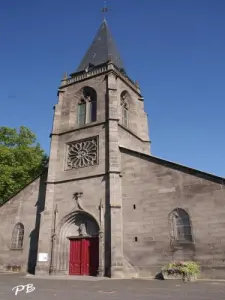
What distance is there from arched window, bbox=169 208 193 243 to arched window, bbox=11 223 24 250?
10.7m

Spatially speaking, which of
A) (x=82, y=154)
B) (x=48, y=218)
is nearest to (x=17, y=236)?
(x=48, y=218)

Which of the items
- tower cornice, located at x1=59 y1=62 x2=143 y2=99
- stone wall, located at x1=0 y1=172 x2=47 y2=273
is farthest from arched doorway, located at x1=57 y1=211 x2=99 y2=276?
tower cornice, located at x1=59 y1=62 x2=143 y2=99

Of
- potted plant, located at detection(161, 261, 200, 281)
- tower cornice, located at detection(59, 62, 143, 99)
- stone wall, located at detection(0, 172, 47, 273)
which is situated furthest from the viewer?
tower cornice, located at detection(59, 62, 143, 99)

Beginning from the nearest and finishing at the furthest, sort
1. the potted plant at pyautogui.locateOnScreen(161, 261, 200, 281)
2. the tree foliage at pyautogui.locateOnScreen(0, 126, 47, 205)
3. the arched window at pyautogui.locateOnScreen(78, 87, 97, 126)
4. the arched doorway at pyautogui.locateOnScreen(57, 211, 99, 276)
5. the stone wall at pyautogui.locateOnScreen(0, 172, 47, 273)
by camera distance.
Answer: the potted plant at pyautogui.locateOnScreen(161, 261, 200, 281) < the arched doorway at pyautogui.locateOnScreen(57, 211, 99, 276) < the stone wall at pyautogui.locateOnScreen(0, 172, 47, 273) < the arched window at pyautogui.locateOnScreen(78, 87, 97, 126) < the tree foliage at pyautogui.locateOnScreen(0, 126, 47, 205)

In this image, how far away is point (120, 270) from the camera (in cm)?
1366

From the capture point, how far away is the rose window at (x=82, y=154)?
59.3 ft

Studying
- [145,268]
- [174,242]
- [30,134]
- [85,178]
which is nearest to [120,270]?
[145,268]

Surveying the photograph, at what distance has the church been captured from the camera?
44.7 ft

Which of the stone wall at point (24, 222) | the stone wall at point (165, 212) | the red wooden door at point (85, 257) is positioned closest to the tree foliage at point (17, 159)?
the stone wall at point (24, 222)

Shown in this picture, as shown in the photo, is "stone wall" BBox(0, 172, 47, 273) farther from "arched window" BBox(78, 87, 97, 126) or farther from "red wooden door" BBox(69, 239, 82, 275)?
"arched window" BBox(78, 87, 97, 126)

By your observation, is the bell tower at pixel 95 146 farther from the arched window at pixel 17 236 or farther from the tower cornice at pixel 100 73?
the arched window at pixel 17 236

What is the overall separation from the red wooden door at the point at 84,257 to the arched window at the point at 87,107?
8.88 m

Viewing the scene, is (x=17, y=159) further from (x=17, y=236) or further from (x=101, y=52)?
(x=101, y=52)

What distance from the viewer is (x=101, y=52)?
25.2 meters
